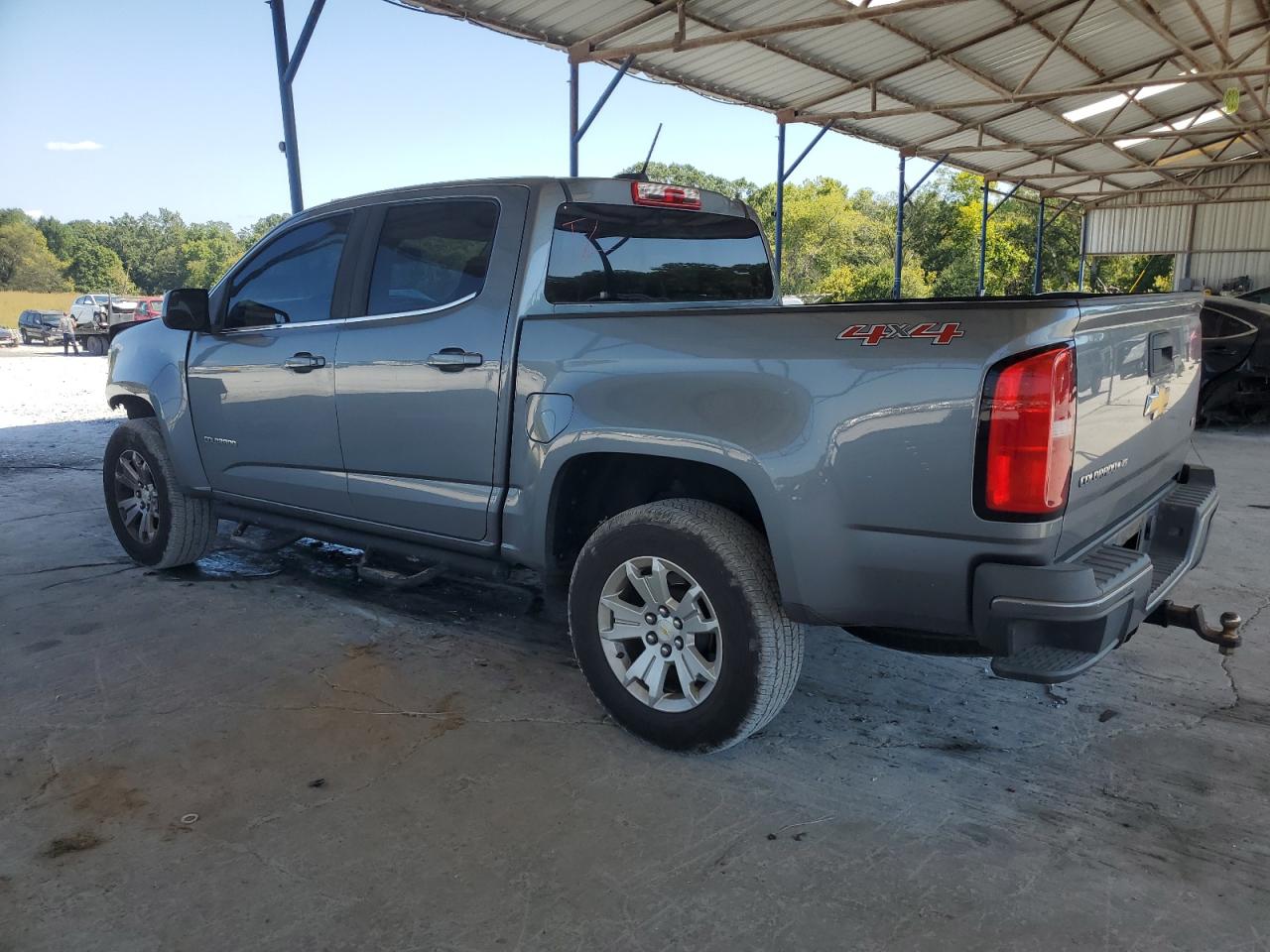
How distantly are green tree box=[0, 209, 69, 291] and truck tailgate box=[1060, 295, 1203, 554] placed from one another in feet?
273

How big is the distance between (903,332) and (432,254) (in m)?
2.04

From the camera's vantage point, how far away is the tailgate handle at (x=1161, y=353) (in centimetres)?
288

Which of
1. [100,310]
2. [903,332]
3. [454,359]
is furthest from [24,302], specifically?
[903,332]

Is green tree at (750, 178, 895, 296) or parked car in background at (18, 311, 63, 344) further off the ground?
green tree at (750, 178, 895, 296)

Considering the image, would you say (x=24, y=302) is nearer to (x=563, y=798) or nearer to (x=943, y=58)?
(x=943, y=58)

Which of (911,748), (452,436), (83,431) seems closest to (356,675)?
(452,436)

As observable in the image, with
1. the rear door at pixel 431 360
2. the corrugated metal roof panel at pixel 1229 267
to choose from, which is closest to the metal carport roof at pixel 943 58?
the rear door at pixel 431 360

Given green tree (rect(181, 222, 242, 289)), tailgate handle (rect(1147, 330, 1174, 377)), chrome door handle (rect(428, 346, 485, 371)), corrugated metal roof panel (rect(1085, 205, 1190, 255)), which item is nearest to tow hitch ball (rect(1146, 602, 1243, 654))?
tailgate handle (rect(1147, 330, 1174, 377))

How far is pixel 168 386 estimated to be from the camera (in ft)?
15.7

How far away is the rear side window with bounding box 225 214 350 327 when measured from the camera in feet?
13.3

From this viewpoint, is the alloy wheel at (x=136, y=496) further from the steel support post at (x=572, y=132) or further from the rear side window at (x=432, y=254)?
the steel support post at (x=572, y=132)

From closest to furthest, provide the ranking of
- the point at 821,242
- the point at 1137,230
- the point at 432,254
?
1. the point at 432,254
2. the point at 1137,230
3. the point at 821,242

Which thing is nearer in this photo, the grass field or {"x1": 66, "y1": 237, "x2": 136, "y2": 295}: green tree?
A: the grass field

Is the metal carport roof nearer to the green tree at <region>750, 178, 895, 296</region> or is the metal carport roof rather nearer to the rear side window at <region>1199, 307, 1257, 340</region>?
the rear side window at <region>1199, 307, 1257, 340</region>
